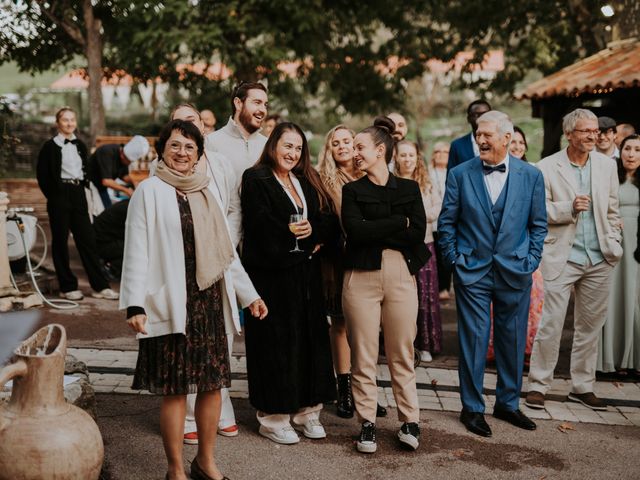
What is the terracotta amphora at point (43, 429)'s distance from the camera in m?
3.76

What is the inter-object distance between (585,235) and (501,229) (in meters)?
1.08

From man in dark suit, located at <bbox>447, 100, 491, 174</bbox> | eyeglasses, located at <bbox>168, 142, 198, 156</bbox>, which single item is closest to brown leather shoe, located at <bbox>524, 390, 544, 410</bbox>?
man in dark suit, located at <bbox>447, 100, 491, 174</bbox>

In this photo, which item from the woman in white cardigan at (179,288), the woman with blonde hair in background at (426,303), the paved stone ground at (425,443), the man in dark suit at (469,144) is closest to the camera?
the woman in white cardigan at (179,288)

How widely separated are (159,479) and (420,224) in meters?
2.25

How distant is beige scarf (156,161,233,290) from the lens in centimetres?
422

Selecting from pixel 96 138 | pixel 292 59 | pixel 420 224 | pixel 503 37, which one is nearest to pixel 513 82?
pixel 503 37

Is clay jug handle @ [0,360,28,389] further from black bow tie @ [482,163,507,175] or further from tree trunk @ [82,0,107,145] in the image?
tree trunk @ [82,0,107,145]

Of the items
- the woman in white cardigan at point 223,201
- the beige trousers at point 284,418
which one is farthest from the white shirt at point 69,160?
the beige trousers at point 284,418

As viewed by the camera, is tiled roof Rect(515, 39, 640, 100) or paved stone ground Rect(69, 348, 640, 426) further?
tiled roof Rect(515, 39, 640, 100)

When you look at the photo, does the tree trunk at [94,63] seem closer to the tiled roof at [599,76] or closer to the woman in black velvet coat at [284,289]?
the tiled roof at [599,76]

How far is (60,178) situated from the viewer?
930 cm

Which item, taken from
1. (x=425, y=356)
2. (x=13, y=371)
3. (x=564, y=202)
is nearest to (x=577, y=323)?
(x=564, y=202)

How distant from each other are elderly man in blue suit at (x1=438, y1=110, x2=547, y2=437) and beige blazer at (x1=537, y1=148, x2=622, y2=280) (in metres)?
0.61

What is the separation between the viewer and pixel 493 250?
5535 mm
